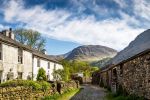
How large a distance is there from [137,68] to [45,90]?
7403mm

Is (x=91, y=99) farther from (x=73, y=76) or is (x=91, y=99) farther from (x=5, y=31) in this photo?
(x=73, y=76)

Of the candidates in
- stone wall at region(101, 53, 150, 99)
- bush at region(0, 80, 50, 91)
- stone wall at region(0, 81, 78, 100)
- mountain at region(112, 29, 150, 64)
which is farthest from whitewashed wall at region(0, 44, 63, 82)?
stone wall at region(101, 53, 150, 99)

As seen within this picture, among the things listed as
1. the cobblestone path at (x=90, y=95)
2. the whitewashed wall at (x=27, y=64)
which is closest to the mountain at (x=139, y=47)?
the cobblestone path at (x=90, y=95)

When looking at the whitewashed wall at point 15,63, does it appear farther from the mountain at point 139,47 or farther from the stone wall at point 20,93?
the mountain at point 139,47

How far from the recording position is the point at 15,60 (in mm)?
34500

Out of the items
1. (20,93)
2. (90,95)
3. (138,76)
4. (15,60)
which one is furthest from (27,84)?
(15,60)

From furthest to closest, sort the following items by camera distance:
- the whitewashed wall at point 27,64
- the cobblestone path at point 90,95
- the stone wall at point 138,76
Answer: the whitewashed wall at point 27,64
the cobblestone path at point 90,95
the stone wall at point 138,76

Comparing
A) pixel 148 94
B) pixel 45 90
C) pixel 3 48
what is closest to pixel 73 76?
pixel 3 48

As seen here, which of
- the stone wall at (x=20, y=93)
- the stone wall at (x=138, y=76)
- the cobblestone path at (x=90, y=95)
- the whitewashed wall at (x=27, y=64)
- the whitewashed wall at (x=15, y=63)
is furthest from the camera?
the whitewashed wall at (x=27, y=64)

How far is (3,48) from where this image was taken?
3047cm

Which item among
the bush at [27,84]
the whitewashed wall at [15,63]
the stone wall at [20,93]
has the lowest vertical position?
the stone wall at [20,93]

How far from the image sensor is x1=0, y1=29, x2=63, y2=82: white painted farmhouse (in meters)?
30.9

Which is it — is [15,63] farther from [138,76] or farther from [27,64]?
[138,76]

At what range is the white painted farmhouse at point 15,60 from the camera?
30.9 m
